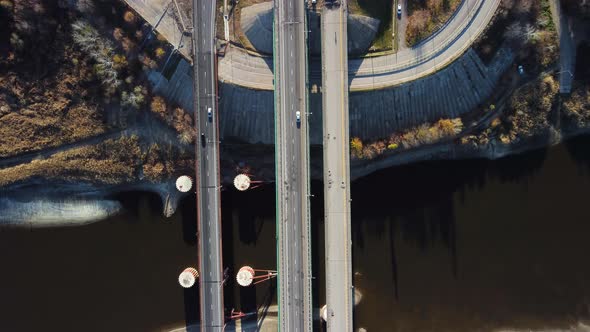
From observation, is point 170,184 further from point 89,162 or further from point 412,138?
point 412,138

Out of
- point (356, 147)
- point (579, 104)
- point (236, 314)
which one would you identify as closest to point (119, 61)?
point (356, 147)

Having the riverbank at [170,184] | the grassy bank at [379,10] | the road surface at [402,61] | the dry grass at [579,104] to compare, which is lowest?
the riverbank at [170,184]

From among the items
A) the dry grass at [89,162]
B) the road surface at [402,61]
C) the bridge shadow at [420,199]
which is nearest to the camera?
the road surface at [402,61]

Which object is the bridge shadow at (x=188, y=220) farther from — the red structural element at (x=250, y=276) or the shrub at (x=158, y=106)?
the shrub at (x=158, y=106)

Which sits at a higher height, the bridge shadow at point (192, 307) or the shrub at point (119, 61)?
the shrub at point (119, 61)

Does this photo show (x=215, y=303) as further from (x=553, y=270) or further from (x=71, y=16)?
(x=553, y=270)

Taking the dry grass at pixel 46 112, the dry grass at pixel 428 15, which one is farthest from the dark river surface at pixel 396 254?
the dry grass at pixel 428 15
